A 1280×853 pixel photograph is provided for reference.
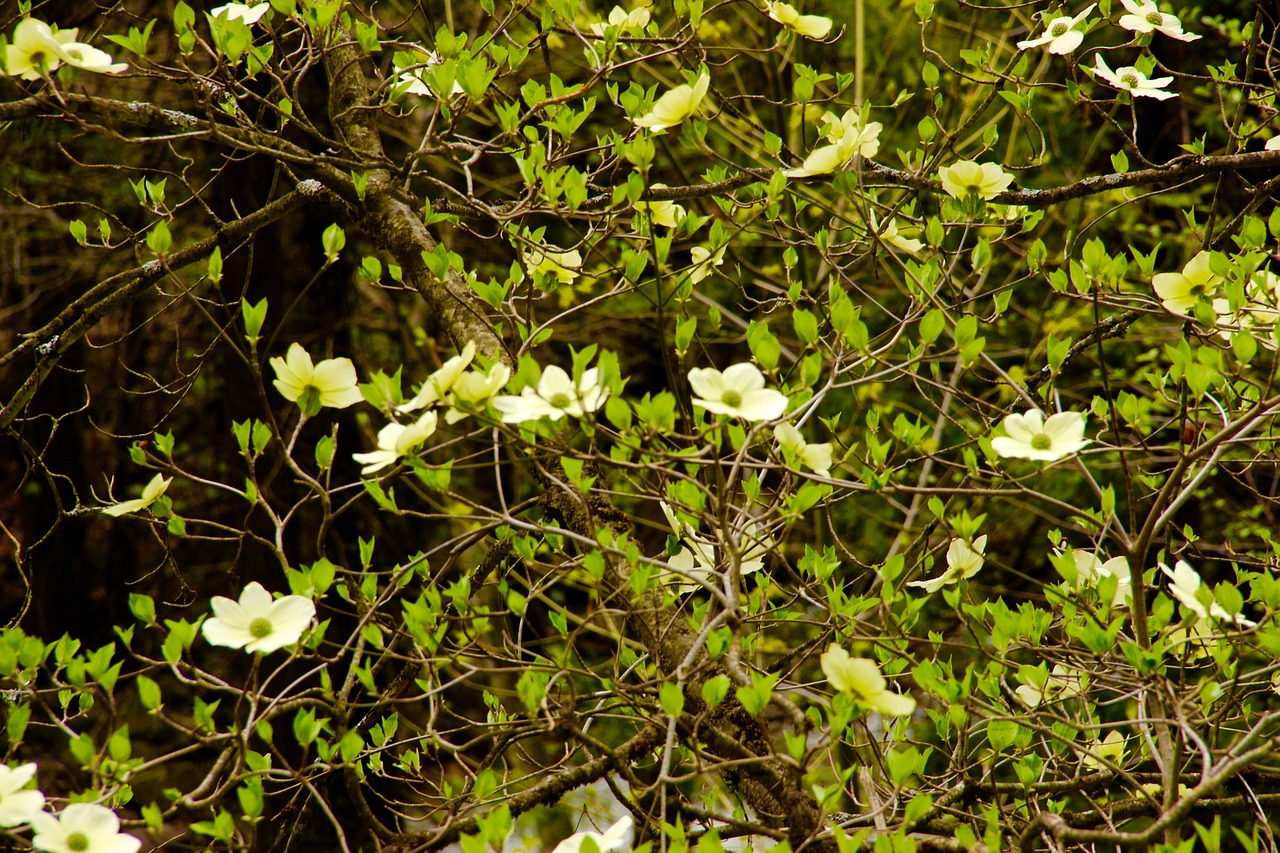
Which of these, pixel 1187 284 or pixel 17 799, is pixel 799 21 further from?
pixel 17 799

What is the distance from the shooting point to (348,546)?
3.67 m

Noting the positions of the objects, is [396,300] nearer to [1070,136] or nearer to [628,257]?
[1070,136]

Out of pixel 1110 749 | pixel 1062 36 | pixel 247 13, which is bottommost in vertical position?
pixel 1110 749

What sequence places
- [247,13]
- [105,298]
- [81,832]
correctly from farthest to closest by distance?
[105,298] < [247,13] < [81,832]

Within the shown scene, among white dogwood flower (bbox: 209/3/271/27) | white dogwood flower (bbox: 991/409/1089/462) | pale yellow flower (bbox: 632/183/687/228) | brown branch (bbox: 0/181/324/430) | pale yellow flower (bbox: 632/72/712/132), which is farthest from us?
brown branch (bbox: 0/181/324/430)

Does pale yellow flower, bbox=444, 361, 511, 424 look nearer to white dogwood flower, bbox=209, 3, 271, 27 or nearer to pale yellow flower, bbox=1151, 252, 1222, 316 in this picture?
white dogwood flower, bbox=209, 3, 271, 27

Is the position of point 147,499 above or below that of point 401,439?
below

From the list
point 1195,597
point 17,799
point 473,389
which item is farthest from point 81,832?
point 1195,597

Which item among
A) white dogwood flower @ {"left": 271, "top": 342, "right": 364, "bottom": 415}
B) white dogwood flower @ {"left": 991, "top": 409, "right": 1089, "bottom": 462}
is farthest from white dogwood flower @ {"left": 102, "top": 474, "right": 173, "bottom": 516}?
white dogwood flower @ {"left": 991, "top": 409, "right": 1089, "bottom": 462}

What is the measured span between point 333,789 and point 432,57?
274 cm

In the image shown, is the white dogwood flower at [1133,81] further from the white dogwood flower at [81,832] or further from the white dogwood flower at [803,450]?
the white dogwood flower at [81,832]

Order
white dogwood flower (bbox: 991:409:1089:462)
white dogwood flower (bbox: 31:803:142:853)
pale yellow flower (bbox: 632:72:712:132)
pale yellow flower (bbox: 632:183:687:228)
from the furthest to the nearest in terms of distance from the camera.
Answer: pale yellow flower (bbox: 632:183:687:228)
pale yellow flower (bbox: 632:72:712:132)
white dogwood flower (bbox: 991:409:1089:462)
white dogwood flower (bbox: 31:803:142:853)

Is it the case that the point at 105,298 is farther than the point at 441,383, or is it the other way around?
the point at 105,298

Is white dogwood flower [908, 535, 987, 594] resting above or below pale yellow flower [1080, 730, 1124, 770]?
above
